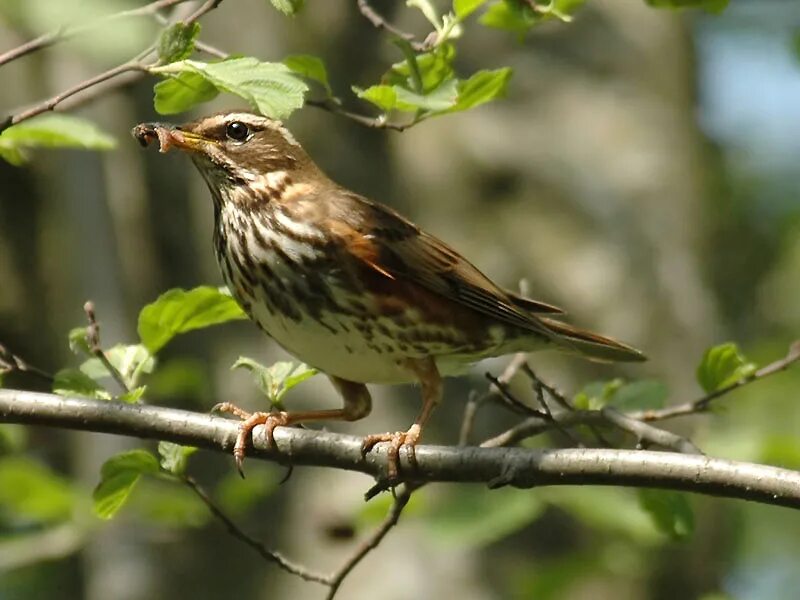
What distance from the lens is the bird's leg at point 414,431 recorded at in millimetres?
3764

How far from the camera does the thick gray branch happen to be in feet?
10.8

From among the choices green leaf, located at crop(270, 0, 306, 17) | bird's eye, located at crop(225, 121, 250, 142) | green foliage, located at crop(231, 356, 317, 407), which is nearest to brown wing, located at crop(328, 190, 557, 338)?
bird's eye, located at crop(225, 121, 250, 142)

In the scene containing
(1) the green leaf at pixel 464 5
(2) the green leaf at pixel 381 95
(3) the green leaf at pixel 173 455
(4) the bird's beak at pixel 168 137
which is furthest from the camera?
(4) the bird's beak at pixel 168 137

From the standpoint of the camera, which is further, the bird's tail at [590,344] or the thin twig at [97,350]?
the bird's tail at [590,344]

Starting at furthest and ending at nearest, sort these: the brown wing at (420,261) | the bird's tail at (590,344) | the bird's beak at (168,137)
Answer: the bird's tail at (590,344) < the brown wing at (420,261) < the bird's beak at (168,137)

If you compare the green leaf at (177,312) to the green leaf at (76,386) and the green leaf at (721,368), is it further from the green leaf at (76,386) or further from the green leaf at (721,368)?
the green leaf at (721,368)

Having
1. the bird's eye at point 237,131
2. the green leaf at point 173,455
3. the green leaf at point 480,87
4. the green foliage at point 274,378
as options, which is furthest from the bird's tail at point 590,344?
the green leaf at point 173,455

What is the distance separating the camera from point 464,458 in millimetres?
3492

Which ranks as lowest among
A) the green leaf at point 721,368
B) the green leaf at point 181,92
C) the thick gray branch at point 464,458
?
the green leaf at point 721,368

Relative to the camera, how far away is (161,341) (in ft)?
13.0

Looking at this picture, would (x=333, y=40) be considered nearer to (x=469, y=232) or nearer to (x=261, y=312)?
(x=469, y=232)

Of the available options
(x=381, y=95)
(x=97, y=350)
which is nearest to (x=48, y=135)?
(x=97, y=350)

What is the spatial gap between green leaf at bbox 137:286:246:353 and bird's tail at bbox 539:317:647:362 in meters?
1.58

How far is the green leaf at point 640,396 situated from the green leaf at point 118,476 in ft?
4.92
